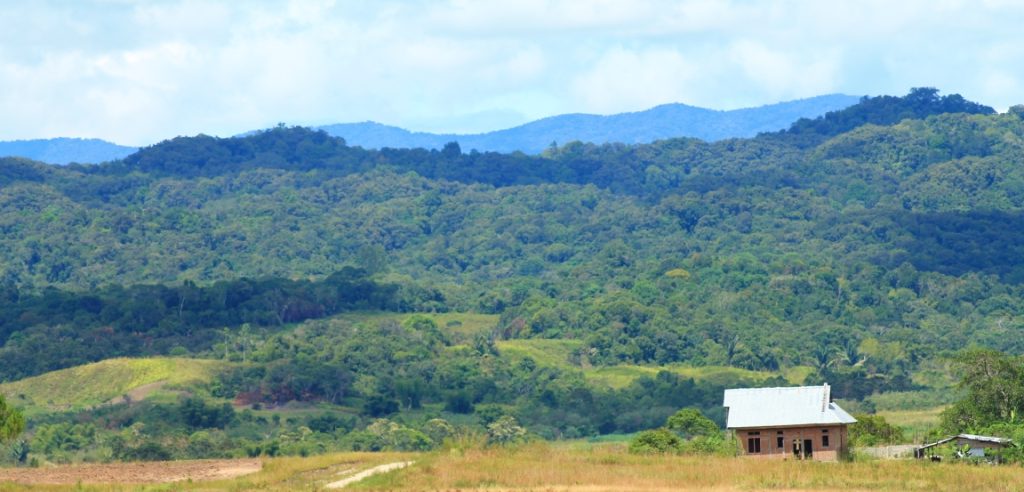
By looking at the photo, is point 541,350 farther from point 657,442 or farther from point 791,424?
point 791,424

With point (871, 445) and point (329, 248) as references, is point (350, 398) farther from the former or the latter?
point (329, 248)

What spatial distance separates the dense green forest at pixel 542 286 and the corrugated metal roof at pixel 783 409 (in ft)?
86.1

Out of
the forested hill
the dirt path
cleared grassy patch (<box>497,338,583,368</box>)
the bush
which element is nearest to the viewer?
the dirt path

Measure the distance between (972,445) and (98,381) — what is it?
218 ft

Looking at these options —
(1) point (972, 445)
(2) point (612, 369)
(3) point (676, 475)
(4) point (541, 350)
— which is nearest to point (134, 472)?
(3) point (676, 475)

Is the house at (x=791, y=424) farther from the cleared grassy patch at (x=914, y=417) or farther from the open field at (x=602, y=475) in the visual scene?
the cleared grassy patch at (x=914, y=417)

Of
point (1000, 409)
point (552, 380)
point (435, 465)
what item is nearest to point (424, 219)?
point (552, 380)

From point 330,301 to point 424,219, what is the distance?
6341 centimetres

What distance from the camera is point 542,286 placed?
479 feet

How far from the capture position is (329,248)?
17575cm

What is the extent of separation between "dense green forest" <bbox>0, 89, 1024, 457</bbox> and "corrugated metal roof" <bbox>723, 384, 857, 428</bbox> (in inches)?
1033

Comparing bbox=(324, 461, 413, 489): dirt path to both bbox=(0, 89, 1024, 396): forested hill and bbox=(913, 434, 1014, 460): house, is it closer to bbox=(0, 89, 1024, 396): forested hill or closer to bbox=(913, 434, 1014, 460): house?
bbox=(913, 434, 1014, 460): house

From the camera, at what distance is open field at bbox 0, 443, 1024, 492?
36156mm

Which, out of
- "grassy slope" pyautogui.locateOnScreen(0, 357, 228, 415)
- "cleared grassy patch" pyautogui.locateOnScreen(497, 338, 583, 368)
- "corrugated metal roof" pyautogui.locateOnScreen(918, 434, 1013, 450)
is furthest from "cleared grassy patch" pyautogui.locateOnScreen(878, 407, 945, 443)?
"grassy slope" pyautogui.locateOnScreen(0, 357, 228, 415)
